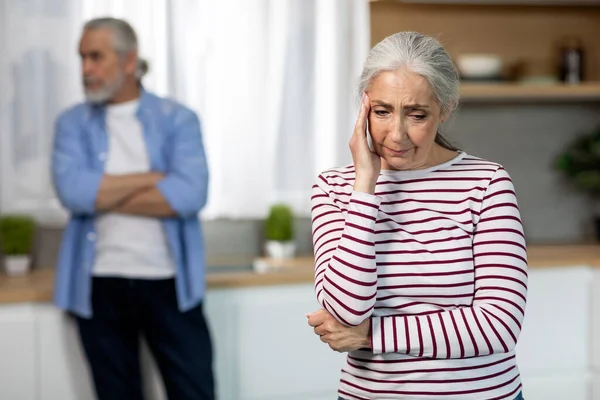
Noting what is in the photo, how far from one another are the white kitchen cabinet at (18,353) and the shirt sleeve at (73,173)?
1.41 ft

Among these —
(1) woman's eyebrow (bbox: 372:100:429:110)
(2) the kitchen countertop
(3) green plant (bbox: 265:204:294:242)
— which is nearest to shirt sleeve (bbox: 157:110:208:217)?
(2) the kitchen countertop

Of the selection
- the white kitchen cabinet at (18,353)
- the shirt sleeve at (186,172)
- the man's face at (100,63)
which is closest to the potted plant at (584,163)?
the shirt sleeve at (186,172)

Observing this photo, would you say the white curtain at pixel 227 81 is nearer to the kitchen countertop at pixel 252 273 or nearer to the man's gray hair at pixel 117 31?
the kitchen countertop at pixel 252 273

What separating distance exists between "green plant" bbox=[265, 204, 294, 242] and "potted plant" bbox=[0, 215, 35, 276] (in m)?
0.94

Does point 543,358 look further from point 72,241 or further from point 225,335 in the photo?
point 72,241

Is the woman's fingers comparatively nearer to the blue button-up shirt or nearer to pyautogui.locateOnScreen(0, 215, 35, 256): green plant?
the blue button-up shirt

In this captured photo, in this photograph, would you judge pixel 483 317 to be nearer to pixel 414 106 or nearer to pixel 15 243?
pixel 414 106

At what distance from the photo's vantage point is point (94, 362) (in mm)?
2932

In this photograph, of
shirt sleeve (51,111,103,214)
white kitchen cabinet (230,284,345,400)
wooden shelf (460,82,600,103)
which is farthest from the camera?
wooden shelf (460,82,600,103)

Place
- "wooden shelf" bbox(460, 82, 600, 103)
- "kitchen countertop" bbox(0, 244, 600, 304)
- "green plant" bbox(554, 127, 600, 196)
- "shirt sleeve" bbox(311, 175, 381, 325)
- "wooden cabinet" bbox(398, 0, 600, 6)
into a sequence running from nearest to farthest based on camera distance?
1. "shirt sleeve" bbox(311, 175, 381, 325)
2. "kitchen countertop" bbox(0, 244, 600, 304)
3. "wooden shelf" bbox(460, 82, 600, 103)
4. "wooden cabinet" bbox(398, 0, 600, 6)
5. "green plant" bbox(554, 127, 600, 196)

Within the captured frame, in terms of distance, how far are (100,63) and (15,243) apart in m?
0.95

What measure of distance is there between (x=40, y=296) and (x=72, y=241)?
0.82 ft

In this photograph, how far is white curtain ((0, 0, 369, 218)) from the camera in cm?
348

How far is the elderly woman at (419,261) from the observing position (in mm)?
1505
